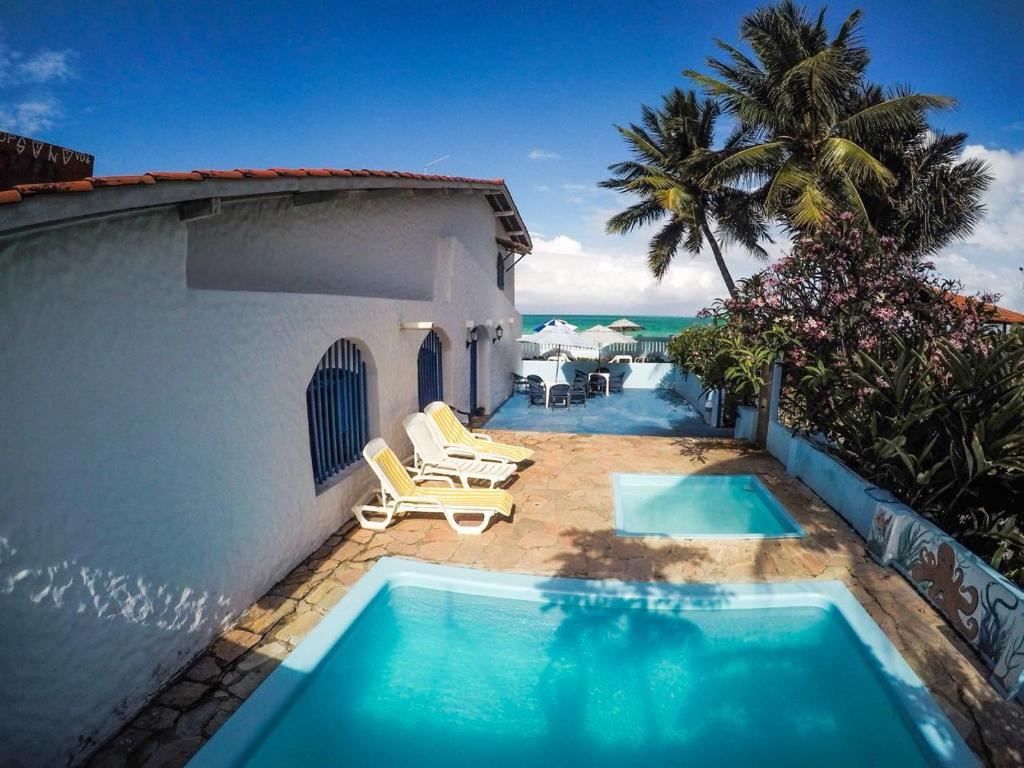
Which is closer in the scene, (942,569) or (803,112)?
(942,569)

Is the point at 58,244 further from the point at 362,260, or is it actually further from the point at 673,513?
the point at 673,513

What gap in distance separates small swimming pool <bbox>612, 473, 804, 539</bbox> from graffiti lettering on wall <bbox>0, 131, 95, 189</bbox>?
25.1 ft

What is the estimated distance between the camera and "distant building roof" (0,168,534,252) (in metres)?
2.65

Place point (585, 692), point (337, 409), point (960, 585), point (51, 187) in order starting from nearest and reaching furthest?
point (51, 187) → point (585, 692) → point (960, 585) → point (337, 409)

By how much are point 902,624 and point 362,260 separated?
8941 mm

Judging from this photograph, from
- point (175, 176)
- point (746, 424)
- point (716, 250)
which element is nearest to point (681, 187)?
point (716, 250)

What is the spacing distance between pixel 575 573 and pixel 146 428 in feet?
15.0

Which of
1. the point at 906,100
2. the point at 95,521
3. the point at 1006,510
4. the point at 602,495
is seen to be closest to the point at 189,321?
the point at 95,521

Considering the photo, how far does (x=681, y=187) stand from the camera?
18.8 meters

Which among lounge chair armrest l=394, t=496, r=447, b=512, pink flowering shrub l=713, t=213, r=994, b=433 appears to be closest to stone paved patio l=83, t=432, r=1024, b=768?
lounge chair armrest l=394, t=496, r=447, b=512

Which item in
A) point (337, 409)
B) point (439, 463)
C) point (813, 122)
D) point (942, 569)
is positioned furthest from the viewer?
point (813, 122)

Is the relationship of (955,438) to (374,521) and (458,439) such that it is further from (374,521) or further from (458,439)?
(374,521)

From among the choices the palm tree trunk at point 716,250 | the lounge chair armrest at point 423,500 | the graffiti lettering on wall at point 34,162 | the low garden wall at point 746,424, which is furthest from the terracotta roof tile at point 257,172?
the palm tree trunk at point 716,250

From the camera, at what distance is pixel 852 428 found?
6898mm
